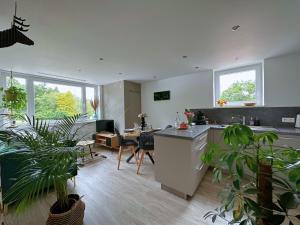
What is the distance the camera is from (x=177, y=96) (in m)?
4.35

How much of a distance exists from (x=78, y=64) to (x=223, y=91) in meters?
3.47

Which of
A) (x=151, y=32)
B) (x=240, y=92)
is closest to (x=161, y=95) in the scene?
(x=240, y=92)

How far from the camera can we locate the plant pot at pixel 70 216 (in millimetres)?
1277

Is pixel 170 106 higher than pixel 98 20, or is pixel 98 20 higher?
pixel 98 20

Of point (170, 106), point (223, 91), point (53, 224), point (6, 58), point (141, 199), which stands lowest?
point (141, 199)

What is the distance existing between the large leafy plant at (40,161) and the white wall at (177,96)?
11.1 feet

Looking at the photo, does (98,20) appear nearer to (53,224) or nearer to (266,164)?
(266,164)

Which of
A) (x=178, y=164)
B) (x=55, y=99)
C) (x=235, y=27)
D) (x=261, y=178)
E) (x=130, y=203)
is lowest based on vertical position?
(x=130, y=203)

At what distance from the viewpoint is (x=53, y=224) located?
127 centimetres

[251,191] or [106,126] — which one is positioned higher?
[251,191]

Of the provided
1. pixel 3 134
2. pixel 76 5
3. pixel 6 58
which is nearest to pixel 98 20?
pixel 76 5

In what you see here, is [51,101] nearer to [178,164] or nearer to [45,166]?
[45,166]

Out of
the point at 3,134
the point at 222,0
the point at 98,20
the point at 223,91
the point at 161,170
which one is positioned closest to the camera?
the point at 3,134

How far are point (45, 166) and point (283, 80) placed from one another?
3.95m
